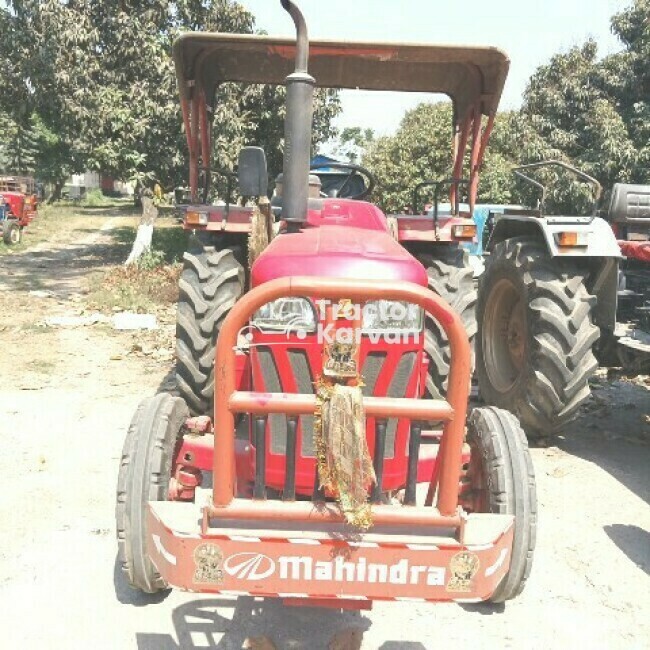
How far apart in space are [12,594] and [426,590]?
1855mm

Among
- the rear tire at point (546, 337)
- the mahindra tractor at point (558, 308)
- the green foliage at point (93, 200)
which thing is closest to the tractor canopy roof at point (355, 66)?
the mahindra tractor at point (558, 308)

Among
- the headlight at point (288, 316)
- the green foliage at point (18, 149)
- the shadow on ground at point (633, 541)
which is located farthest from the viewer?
the green foliage at point (18, 149)

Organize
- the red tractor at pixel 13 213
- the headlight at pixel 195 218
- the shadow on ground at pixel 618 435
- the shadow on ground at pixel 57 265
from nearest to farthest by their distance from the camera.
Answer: the headlight at pixel 195 218
the shadow on ground at pixel 618 435
the shadow on ground at pixel 57 265
the red tractor at pixel 13 213

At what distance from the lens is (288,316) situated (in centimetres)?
272

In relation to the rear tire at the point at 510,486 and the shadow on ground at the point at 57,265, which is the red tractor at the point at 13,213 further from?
the rear tire at the point at 510,486

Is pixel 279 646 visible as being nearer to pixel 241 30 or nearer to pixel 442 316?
pixel 442 316

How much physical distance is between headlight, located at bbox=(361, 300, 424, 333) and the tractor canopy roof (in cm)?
196

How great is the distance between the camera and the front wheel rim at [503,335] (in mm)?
5285

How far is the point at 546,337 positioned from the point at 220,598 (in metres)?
2.46

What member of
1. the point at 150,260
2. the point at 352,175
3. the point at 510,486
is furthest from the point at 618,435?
the point at 150,260

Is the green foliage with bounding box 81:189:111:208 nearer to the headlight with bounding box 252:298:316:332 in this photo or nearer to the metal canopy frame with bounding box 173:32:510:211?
the metal canopy frame with bounding box 173:32:510:211

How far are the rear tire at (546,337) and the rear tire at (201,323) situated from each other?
184 centimetres

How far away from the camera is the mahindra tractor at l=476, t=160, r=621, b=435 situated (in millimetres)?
4434

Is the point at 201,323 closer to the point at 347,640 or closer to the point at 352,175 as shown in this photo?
the point at 352,175
